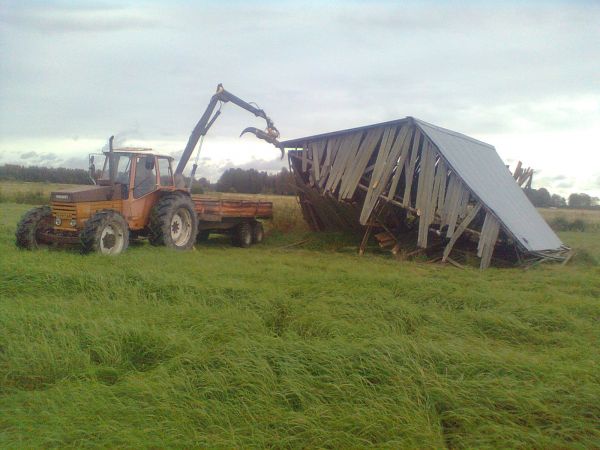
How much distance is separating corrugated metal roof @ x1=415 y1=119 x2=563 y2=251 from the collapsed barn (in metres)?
0.03

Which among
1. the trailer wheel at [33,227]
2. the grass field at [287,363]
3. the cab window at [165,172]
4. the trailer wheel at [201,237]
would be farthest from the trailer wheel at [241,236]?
the grass field at [287,363]

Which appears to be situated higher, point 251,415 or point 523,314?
point 523,314

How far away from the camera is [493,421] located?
12.1 feet

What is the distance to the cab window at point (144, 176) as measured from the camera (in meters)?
10.9

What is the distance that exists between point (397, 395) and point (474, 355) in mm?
1027

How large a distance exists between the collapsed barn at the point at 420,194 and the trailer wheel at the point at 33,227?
6501mm

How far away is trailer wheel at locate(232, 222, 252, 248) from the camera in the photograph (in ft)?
47.8

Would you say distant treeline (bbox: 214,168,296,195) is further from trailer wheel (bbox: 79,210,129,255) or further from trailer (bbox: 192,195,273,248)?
trailer wheel (bbox: 79,210,129,255)

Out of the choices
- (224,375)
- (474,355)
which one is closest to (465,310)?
(474,355)

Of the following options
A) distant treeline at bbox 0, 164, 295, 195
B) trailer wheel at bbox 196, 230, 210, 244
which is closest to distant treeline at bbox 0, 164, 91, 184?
distant treeline at bbox 0, 164, 295, 195

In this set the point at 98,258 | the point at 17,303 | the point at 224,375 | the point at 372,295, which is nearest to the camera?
the point at 224,375

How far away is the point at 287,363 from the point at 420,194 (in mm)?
8345

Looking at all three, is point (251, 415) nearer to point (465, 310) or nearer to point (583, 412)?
point (583, 412)

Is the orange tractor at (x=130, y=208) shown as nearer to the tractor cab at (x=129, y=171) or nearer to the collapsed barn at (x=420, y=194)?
the tractor cab at (x=129, y=171)
